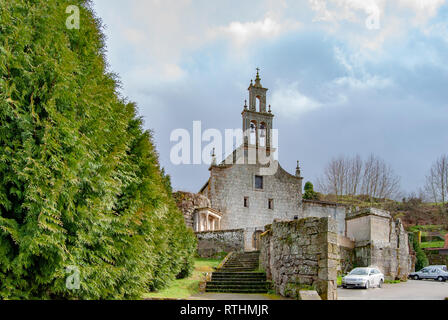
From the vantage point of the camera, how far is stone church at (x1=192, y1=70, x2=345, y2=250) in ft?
101

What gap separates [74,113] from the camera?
5340 mm

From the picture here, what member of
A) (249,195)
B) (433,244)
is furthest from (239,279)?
(433,244)

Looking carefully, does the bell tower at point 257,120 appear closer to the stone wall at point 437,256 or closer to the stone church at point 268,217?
the stone church at point 268,217

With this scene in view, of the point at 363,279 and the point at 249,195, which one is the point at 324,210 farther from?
the point at 363,279

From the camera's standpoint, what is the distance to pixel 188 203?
90.1ft

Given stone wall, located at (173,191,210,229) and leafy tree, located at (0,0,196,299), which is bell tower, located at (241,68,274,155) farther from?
leafy tree, located at (0,0,196,299)

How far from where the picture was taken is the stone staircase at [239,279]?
13.3 meters

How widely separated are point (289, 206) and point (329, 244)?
2445 cm

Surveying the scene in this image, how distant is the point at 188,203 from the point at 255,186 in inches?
299

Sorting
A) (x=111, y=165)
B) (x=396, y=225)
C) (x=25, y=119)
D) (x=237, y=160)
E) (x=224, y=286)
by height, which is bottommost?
(x=224, y=286)

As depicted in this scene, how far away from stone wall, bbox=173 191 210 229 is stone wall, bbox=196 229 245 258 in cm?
416

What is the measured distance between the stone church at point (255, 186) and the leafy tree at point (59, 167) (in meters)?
23.7

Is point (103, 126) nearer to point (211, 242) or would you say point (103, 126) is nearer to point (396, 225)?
point (211, 242)

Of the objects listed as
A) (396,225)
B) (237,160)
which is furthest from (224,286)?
(237,160)
